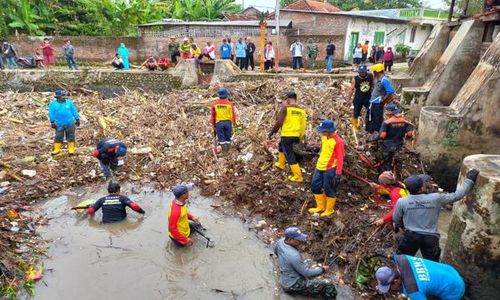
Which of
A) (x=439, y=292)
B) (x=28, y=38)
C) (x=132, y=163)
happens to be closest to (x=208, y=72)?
(x=132, y=163)

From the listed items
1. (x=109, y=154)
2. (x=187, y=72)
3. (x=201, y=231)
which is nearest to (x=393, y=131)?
(x=201, y=231)

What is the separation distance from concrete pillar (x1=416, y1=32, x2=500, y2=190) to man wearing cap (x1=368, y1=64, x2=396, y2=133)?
81cm

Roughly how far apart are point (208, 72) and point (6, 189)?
10.1 m

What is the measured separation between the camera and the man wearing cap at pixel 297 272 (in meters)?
4.43

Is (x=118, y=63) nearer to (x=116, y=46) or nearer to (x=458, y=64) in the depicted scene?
(x=116, y=46)

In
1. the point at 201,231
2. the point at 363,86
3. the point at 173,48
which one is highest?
the point at 173,48

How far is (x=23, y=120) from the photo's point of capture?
12.3 meters

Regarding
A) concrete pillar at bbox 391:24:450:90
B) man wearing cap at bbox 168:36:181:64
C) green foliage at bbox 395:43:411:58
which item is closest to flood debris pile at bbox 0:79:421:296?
concrete pillar at bbox 391:24:450:90

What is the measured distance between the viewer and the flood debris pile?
19.8ft

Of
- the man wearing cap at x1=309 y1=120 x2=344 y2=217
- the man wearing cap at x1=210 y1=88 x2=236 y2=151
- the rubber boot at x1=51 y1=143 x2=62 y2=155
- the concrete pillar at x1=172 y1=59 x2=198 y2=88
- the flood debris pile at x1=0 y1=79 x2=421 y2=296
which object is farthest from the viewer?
the concrete pillar at x1=172 y1=59 x2=198 y2=88

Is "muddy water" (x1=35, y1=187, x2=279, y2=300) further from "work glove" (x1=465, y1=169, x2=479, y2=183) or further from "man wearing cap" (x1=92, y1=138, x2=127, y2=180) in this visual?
"work glove" (x1=465, y1=169, x2=479, y2=183)

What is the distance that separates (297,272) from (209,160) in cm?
452

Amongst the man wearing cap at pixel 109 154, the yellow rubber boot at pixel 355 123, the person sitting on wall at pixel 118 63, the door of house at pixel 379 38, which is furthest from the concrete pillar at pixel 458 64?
the door of house at pixel 379 38

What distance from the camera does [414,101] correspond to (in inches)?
381
